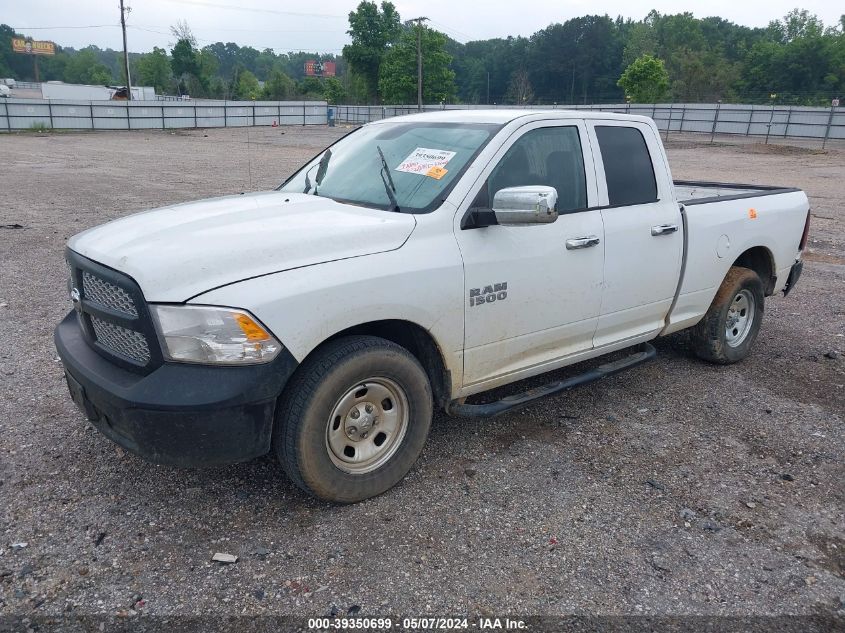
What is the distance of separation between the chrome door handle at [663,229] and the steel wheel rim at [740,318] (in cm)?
126

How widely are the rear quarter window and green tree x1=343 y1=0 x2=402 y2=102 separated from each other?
95514mm

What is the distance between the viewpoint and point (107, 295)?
10.4ft

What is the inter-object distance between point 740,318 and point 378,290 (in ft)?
12.3

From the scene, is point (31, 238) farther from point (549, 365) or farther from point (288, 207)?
point (549, 365)

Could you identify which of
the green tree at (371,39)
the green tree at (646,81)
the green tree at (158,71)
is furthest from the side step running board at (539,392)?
the green tree at (158,71)

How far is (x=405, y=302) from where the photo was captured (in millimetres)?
3316

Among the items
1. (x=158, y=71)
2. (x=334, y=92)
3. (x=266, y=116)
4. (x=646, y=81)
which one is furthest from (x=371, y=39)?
(x=266, y=116)

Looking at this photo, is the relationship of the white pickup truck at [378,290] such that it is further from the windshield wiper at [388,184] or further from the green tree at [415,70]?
the green tree at [415,70]

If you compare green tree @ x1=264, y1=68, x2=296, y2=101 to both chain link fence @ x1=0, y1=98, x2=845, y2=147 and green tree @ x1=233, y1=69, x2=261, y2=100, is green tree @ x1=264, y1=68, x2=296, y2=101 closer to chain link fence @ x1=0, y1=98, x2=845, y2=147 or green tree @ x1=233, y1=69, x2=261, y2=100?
green tree @ x1=233, y1=69, x2=261, y2=100

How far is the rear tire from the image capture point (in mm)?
5344

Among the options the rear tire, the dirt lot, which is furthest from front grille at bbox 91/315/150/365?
the rear tire

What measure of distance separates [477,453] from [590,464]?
25.6 inches

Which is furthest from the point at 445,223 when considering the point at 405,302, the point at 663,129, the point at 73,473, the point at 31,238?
the point at 663,129

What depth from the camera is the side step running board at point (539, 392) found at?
382 cm
